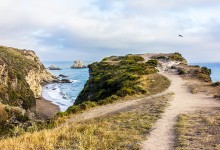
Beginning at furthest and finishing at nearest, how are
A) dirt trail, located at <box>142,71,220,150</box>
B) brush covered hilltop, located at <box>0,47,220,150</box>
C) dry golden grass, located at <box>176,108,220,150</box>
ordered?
dirt trail, located at <box>142,71,220,150</box>, brush covered hilltop, located at <box>0,47,220,150</box>, dry golden grass, located at <box>176,108,220,150</box>

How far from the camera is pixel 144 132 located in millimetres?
16922

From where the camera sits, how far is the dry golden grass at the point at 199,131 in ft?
45.9

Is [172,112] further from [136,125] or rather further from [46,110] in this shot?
[46,110]

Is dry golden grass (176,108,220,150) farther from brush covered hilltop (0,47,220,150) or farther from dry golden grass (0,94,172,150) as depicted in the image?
dry golden grass (0,94,172,150)

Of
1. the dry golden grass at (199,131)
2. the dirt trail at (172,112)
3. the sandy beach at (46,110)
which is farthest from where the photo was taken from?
the sandy beach at (46,110)

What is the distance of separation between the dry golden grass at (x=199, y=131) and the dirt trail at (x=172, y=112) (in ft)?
1.61

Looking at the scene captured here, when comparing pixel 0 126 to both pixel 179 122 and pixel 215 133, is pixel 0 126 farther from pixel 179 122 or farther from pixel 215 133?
pixel 215 133

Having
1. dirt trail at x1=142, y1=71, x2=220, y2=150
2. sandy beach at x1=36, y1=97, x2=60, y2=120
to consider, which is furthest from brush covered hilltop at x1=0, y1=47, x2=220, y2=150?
sandy beach at x1=36, y1=97, x2=60, y2=120

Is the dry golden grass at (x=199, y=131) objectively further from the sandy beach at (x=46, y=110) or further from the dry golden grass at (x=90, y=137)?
the sandy beach at (x=46, y=110)

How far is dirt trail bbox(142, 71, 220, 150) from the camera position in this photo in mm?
14609

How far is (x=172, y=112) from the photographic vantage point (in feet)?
76.1

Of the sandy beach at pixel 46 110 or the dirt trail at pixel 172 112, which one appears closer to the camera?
the dirt trail at pixel 172 112

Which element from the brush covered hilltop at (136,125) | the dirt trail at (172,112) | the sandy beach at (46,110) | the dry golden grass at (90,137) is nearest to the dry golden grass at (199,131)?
the brush covered hilltop at (136,125)

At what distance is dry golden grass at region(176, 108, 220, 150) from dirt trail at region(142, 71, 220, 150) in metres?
0.49
